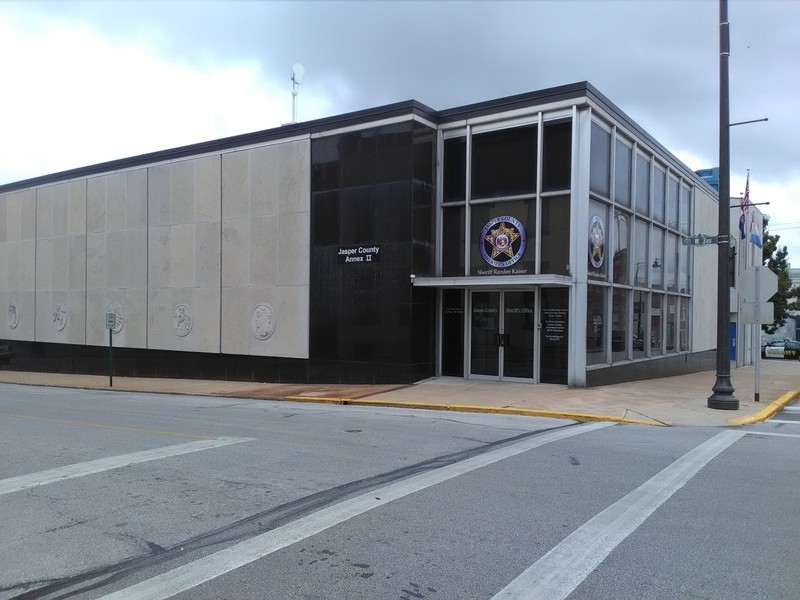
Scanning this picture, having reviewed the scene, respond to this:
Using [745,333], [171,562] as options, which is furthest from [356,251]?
[745,333]

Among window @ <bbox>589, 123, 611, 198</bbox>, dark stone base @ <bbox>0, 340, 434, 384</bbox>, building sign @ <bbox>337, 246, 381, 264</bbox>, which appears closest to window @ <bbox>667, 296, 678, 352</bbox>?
window @ <bbox>589, 123, 611, 198</bbox>

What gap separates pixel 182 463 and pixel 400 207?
10975mm

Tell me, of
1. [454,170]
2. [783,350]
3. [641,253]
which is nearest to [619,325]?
[641,253]

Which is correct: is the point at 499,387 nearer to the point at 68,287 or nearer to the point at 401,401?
the point at 401,401

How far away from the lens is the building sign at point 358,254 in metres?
17.7

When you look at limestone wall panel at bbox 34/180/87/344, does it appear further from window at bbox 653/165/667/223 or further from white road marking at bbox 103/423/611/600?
white road marking at bbox 103/423/611/600

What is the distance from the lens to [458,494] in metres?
6.21

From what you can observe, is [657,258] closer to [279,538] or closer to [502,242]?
[502,242]

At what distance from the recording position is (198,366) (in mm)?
21969

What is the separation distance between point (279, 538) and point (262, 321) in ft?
51.1

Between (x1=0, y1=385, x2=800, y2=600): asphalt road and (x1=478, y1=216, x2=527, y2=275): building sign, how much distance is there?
293 inches

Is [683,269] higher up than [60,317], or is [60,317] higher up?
[683,269]

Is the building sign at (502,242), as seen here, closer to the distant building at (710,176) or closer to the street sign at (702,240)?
the street sign at (702,240)

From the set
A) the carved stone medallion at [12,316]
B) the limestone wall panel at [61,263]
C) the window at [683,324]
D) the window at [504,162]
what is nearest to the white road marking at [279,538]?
the window at [504,162]
